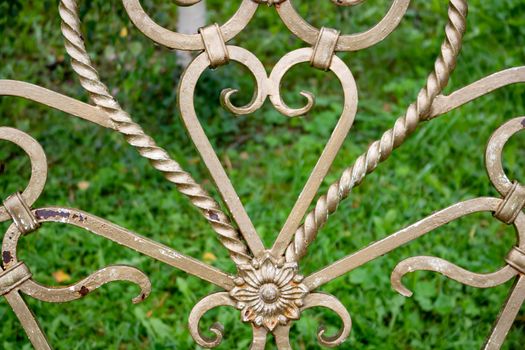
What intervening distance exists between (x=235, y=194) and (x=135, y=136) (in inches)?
8.4

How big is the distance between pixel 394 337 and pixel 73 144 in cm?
159

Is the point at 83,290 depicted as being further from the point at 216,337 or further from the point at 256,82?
the point at 256,82

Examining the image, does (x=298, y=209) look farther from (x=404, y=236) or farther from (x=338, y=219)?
(x=338, y=219)

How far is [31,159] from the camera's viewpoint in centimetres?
130

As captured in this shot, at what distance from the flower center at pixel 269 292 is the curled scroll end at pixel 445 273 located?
0.22m

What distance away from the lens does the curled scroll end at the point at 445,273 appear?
1.37m

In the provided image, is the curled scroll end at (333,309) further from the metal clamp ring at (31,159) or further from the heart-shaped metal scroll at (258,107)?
the metal clamp ring at (31,159)

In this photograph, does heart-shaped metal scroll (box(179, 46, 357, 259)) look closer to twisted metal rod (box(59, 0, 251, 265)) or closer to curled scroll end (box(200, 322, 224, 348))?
twisted metal rod (box(59, 0, 251, 265))

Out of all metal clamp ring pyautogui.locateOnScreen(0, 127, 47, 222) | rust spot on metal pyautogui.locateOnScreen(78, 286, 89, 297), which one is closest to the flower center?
rust spot on metal pyautogui.locateOnScreen(78, 286, 89, 297)

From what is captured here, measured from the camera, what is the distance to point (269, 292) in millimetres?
1395

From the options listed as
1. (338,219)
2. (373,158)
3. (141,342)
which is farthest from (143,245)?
(338,219)

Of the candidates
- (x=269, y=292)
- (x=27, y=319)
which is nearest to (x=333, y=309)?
(x=269, y=292)

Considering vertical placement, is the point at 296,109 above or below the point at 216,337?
above

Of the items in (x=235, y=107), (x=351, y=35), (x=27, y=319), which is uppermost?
(x=351, y=35)
